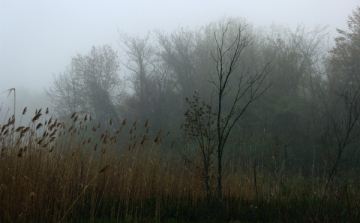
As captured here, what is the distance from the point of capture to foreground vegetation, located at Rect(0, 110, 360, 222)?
471 cm

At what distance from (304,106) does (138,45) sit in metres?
14.0

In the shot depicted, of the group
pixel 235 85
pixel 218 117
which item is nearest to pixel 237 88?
→ pixel 235 85

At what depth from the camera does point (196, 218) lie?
564cm

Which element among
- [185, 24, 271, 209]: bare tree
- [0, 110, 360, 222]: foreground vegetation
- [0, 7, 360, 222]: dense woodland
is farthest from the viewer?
[0, 7, 360, 222]: dense woodland

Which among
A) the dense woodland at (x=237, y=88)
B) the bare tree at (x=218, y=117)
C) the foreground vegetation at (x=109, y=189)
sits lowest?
the foreground vegetation at (x=109, y=189)

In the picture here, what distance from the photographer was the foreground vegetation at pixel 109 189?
185 inches

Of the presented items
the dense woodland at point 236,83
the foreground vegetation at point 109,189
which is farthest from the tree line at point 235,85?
Answer: the foreground vegetation at point 109,189

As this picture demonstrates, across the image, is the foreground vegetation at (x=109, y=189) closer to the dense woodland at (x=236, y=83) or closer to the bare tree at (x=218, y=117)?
the bare tree at (x=218, y=117)

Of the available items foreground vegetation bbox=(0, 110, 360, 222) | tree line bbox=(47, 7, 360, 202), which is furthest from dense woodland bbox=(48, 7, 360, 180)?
foreground vegetation bbox=(0, 110, 360, 222)

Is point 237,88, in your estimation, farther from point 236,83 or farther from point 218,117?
point 218,117

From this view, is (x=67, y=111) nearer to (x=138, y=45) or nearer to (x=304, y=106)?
(x=138, y=45)

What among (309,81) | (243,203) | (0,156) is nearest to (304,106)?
(309,81)

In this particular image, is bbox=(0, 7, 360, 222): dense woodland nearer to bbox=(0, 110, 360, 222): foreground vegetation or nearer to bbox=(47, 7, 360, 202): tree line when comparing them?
bbox=(47, 7, 360, 202): tree line

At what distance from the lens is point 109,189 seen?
245 inches
